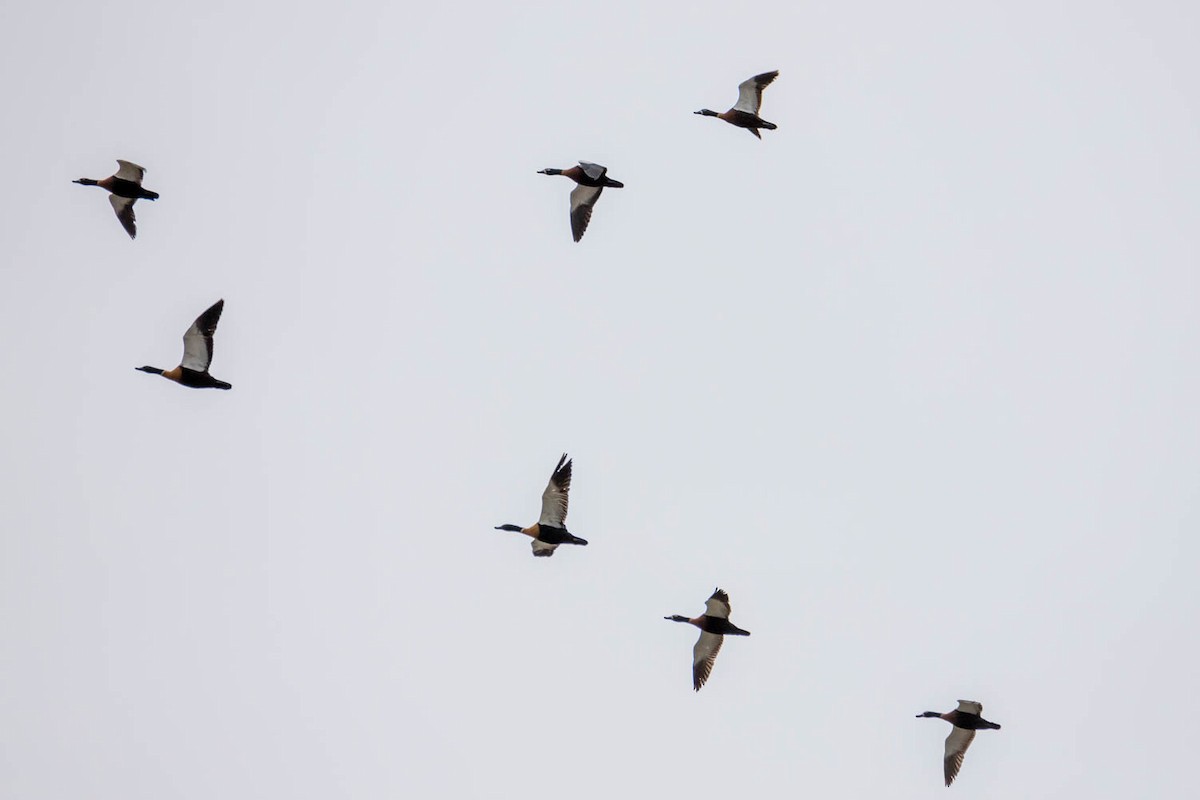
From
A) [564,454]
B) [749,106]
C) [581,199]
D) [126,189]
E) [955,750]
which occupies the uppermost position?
[749,106]

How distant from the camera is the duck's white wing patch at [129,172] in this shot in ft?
104

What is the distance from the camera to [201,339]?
98.6ft

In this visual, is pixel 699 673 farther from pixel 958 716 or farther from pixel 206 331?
pixel 206 331

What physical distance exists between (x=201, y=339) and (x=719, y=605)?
11404 mm

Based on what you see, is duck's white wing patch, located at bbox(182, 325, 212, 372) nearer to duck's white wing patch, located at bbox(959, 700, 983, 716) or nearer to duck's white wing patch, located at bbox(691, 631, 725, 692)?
duck's white wing patch, located at bbox(691, 631, 725, 692)

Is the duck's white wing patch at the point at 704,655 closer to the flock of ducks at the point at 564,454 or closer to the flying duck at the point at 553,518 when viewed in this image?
the flock of ducks at the point at 564,454

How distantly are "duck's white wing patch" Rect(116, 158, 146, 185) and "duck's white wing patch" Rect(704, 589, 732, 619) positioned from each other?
48.4 feet

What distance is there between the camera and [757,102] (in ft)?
106

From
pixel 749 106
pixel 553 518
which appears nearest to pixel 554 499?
pixel 553 518

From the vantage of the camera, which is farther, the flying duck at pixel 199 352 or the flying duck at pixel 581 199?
the flying duck at pixel 581 199

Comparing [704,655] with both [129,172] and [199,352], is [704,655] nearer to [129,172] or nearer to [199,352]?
[199,352]

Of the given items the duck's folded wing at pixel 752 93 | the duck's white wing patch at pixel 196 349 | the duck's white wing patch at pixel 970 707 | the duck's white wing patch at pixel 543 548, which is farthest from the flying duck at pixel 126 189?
the duck's white wing patch at pixel 970 707

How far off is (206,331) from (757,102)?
12.3m

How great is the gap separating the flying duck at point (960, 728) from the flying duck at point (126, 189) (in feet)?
64.4
